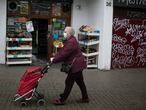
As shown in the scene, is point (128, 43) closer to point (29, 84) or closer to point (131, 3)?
point (131, 3)

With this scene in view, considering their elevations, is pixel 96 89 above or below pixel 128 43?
Answer: below

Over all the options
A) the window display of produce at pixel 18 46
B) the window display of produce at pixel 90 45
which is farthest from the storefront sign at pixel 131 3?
the window display of produce at pixel 18 46

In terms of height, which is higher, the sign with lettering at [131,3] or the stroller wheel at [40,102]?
the sign with lettering at [131,3]

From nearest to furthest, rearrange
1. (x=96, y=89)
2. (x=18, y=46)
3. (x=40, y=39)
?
(x=96, y=89) < (x=18, y=46) < (x=40, y=39)

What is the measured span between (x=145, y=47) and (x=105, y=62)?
2.02 meters

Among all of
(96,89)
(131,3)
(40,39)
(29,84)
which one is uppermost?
(131,3)

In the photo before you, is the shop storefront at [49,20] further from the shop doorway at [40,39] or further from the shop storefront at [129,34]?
the shop storefront at [129,34]

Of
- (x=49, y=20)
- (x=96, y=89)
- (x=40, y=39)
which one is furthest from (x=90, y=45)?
(x=96, y=89)

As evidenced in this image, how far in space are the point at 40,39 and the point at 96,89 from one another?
24.2ft

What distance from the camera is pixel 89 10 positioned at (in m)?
16.8

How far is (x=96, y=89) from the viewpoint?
1138 centimetres

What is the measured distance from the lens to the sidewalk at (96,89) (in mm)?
9203

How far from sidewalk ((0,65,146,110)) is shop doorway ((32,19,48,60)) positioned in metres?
2.49

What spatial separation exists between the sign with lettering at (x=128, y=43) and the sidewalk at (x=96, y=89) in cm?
53
